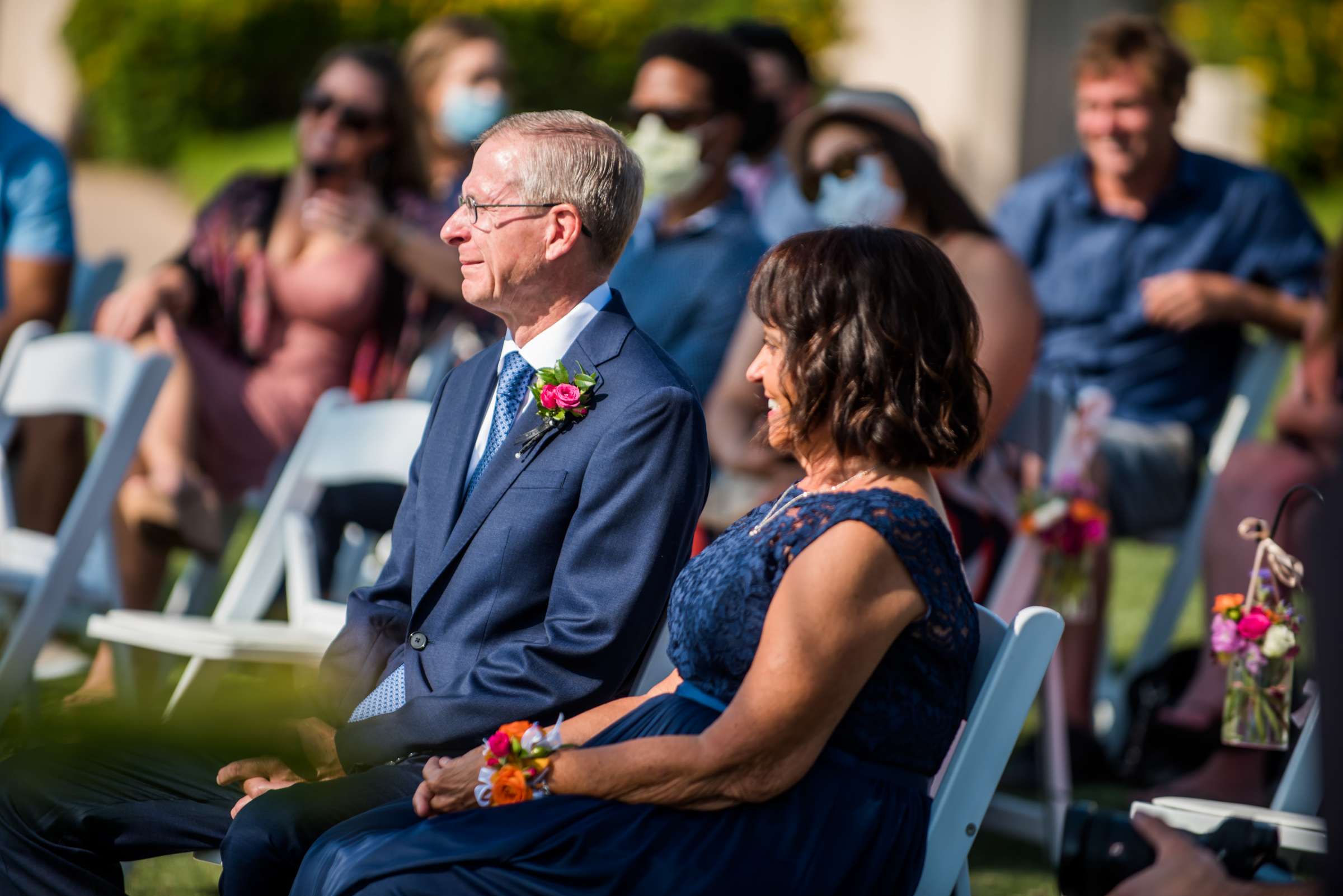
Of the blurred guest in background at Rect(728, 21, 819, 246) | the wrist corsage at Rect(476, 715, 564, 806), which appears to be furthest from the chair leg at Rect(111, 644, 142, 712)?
the blurred guest in background at Rect(728, 21, 819, 246)

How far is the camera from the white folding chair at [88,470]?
4.06 meters

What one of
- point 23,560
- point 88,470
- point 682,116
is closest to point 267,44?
point 682,116

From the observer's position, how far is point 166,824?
8.66 feet

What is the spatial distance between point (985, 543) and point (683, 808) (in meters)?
2.44

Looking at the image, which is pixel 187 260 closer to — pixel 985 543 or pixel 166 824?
pixel 985 543

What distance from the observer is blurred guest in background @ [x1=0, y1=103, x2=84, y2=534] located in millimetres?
5402

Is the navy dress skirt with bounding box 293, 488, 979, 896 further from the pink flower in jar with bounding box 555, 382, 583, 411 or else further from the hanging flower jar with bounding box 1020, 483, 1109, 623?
the hanging flower jar with bounding box 1020, 483, 1109, 623

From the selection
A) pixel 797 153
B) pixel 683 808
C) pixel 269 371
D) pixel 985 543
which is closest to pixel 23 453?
pixel 269 371

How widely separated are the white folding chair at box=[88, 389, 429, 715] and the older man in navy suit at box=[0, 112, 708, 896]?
40.2 inches

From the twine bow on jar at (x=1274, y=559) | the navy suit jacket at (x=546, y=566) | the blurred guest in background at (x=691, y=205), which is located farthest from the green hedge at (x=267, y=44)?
the twine bow on jar at (x=1274, y=559)

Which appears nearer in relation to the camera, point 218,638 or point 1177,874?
point 1177,874

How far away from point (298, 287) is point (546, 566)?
128 inches

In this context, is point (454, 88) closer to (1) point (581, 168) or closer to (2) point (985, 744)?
(1) point (581, 168)

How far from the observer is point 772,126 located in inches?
237
